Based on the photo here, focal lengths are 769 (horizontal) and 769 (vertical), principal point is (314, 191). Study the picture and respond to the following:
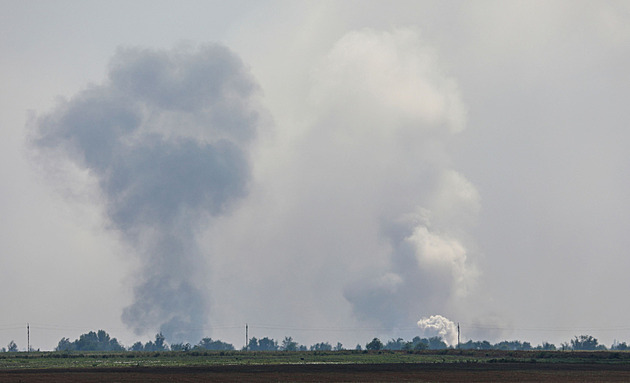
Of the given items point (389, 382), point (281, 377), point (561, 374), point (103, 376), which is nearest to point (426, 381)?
point (389, 382)

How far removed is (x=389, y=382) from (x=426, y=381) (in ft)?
17.7

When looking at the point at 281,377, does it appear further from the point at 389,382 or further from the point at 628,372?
the point at 628,372

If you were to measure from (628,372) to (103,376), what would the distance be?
73.2 metres

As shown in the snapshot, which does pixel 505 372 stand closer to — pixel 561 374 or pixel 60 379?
pixel 561 374

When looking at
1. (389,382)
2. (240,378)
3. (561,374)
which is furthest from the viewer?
(561,374)

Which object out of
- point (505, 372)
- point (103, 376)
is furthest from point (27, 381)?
point (505, 372)

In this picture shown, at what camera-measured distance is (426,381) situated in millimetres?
92875

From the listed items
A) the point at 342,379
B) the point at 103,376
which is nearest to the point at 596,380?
the point at 342,379

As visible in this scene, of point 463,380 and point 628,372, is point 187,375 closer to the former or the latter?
point 463,380

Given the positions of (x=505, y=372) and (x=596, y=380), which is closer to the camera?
(x=596, y=380)

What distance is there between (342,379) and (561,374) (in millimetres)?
33227

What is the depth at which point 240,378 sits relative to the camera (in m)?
98.6

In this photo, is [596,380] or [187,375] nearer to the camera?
[596,380]

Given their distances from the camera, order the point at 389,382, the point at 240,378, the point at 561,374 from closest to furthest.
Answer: the point at 389,382
the point at 240,378
the point at 561,374
